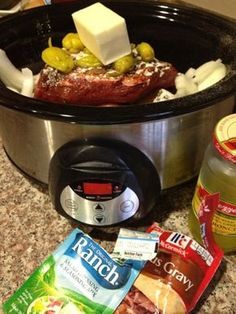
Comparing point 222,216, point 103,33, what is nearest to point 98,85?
point 103,33

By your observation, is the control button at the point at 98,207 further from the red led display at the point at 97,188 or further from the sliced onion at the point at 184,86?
the sliced onion at the point at 184,86

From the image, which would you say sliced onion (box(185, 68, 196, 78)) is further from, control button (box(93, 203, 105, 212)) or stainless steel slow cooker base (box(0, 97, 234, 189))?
control button (box(93, 203, 105, 212))

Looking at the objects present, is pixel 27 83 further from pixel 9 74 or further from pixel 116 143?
pixel 116 143

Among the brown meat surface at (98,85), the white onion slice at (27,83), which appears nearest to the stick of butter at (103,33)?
the brown meat surface at (98,85)

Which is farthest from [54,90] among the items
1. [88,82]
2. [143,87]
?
[143,87]

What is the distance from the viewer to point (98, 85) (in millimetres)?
837

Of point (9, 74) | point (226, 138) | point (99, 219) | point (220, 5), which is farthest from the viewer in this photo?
point (220, 5)

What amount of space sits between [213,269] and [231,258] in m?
0.09

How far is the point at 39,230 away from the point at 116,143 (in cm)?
25

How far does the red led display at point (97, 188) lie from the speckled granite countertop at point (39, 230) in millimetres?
140

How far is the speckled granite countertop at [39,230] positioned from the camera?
736 millimetres

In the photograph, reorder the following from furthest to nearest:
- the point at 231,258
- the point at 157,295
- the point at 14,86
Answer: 1. the point at 14,86
2. the point at 231,258
3. the point at 157,295

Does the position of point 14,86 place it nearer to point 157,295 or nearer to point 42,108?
point 42,108

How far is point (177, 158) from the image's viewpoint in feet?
2.60
